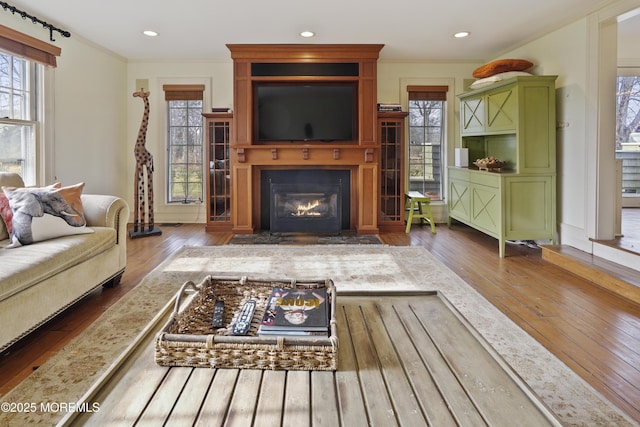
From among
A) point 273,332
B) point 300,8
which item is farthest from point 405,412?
point 300,8

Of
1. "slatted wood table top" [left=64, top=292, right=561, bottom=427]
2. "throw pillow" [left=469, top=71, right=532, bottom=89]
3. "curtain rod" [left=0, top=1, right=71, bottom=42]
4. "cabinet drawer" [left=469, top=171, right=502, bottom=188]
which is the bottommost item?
"slatted wood table top" [left=64, top=292, right=561, bottom=427]

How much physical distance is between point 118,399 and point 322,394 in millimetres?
511

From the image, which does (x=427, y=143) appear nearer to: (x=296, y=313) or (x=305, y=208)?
(x=305, y=208)

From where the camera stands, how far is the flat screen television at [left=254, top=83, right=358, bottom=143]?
5.61 metres

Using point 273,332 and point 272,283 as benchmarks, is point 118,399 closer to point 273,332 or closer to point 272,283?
point 273,332

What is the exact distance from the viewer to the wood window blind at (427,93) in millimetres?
6070

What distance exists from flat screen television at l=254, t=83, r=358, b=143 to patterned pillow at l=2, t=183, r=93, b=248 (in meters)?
3.08

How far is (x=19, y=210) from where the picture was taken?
2.69 meters

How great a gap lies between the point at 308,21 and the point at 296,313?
378 centimetres

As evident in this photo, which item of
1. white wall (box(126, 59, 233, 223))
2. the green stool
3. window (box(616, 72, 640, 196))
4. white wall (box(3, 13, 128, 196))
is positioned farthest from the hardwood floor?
window (box(616, 72, 640, 196))

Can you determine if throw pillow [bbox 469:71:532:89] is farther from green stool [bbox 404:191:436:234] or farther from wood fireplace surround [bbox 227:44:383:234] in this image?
green stool [bbox 404:191:436:234]

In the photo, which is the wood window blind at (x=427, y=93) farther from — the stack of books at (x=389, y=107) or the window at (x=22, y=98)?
the window at (x=22, y=98)

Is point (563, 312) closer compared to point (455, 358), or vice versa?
point (455, 358)

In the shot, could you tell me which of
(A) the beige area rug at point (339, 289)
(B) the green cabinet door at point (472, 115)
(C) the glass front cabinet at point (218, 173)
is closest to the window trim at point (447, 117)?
(B) the green cabinet door at point (472, 115)
